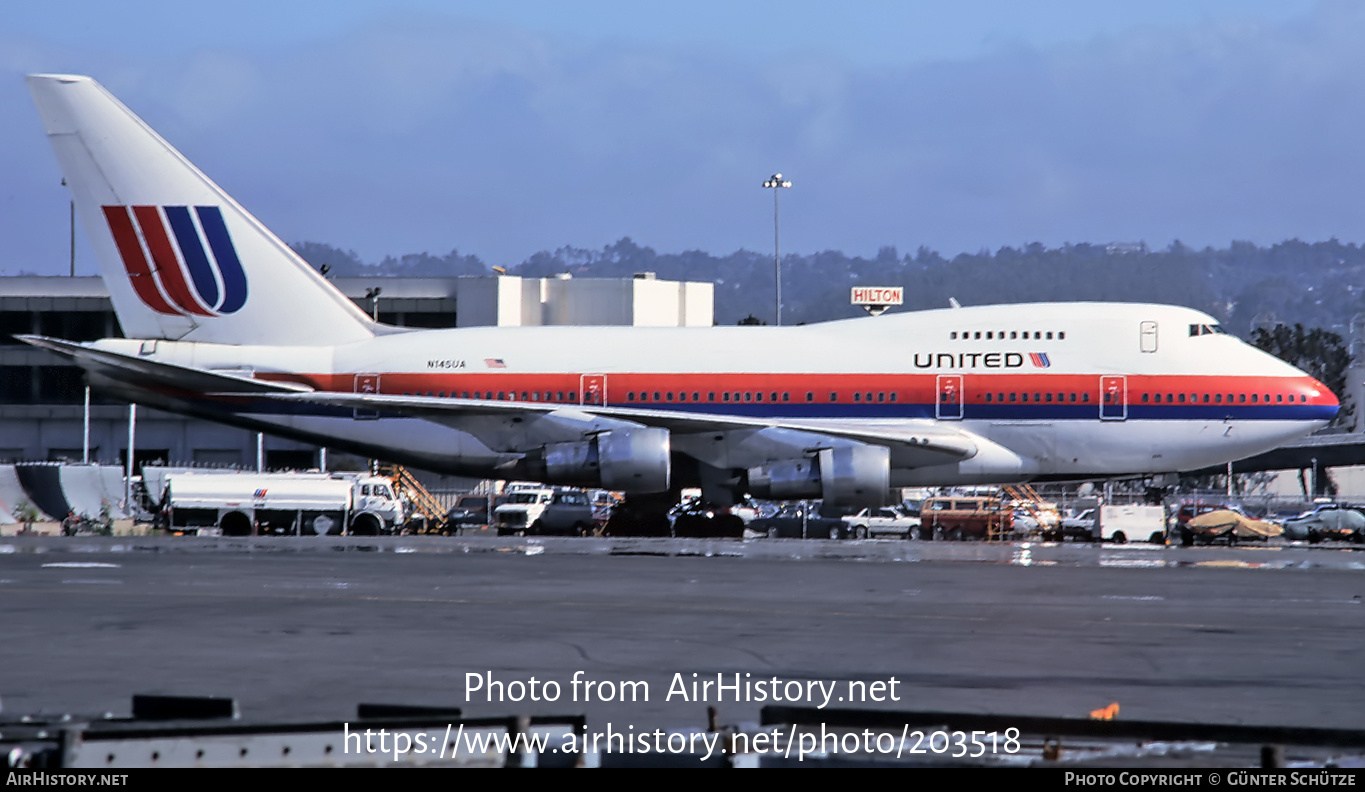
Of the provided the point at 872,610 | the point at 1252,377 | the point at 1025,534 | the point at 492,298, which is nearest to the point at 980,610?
the point at 872,610

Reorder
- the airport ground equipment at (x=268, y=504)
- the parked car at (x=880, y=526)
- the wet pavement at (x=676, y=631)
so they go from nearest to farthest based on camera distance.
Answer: the wet pavement at (x=676, y=631) < the airport ground equipment at (x=268, y=504) < the parked car at (x=880, y=526)

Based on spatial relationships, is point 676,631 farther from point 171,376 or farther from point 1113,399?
point 171,376

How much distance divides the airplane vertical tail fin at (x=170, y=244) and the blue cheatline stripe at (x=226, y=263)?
0.03 meters

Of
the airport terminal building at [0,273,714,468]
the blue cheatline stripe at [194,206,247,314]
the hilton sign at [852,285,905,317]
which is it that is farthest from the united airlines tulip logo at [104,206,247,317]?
the hilton sign at [852,285,905,317]

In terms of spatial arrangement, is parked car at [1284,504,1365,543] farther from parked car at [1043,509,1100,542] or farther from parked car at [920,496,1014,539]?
parked car at [920,496,1014,539]

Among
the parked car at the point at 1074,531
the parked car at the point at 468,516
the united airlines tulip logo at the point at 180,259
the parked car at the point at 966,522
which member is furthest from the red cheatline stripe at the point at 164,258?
the parked car at the point at 1074,531

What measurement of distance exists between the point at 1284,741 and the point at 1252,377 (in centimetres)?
2938

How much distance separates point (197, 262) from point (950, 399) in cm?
1974

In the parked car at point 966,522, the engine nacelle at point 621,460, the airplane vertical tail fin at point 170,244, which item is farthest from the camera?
the parked car at point 966,522

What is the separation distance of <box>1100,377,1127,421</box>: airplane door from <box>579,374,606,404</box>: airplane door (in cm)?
1249

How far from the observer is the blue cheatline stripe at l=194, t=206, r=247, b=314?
3609 centimetres

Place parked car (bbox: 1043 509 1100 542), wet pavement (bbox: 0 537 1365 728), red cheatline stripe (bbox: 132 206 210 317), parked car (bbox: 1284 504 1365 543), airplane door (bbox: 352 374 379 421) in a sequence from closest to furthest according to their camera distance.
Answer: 1. wet pavement (bbox: 0 537 1365 728)
2. airplane door (bbox: 352 374 379 421)
3. red cheatline stripe (bbox: 132 206 210 317)
4. parked car (bbox: 1043 509 1100 542)
5. parked car (bbox: 1284 504 1365 543)

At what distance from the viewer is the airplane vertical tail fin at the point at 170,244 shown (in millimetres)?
35250

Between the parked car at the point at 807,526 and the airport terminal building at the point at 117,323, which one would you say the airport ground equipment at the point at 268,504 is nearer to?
the parked car at the point at 807,526
